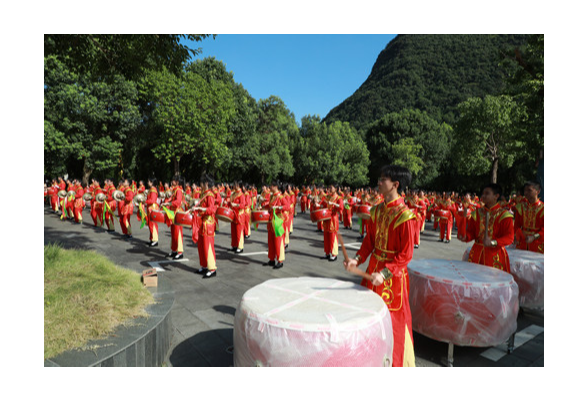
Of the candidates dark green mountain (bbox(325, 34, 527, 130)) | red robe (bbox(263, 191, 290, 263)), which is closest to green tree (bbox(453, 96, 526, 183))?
red robe (bbox(263, 191, 290, 263))

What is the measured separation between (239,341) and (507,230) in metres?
3.55

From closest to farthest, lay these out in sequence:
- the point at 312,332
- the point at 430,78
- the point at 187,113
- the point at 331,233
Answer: the point at 312,332 → the point at 331,233 → the point at 187,113 → the point at 430,78

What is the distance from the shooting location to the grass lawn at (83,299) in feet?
9.25

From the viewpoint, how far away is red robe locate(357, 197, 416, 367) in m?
2.77

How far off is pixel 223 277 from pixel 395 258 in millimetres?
4475

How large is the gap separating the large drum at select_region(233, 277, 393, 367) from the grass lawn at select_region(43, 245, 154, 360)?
1.47 meters

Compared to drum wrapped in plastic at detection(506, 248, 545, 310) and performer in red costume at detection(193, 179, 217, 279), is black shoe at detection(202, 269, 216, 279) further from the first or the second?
drum wrapped in plastic at detection(506, 248, 545, 310)

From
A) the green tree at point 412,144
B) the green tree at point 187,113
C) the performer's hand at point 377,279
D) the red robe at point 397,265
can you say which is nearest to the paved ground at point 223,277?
the red robe at point 397,265

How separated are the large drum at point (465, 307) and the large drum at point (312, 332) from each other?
107cm

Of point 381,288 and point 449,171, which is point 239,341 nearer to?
point 381,288

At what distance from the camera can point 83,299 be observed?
11.0 feet

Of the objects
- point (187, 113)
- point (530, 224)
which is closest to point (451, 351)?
point (530, 224)

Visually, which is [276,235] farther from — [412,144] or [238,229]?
[412,144]

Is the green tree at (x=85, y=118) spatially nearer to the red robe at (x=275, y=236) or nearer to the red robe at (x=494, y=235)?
the red robe at (x=275, y=236)
